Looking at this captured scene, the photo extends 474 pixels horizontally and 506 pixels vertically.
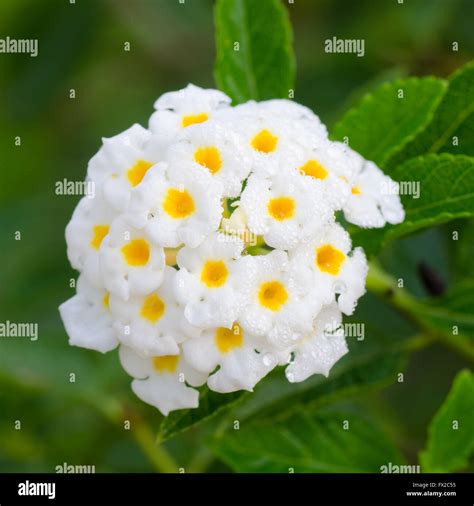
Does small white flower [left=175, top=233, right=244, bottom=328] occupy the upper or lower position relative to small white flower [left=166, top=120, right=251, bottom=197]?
lower

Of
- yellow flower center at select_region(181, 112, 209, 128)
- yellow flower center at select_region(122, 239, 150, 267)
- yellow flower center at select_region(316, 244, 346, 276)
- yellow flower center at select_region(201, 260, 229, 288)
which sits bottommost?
yellow flower center at select_region(201, 260, 229, 288)

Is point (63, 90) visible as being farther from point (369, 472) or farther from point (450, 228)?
point (369, 472)

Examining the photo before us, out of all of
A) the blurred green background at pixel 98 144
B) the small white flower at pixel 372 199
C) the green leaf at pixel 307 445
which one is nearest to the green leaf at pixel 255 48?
the small white flower at pixel 372 199

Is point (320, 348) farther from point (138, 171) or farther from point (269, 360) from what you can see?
point (138, 171)

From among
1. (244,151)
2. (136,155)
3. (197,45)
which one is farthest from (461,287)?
(197,45)

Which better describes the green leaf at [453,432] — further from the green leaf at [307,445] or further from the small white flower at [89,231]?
the small white flower at [89,231]

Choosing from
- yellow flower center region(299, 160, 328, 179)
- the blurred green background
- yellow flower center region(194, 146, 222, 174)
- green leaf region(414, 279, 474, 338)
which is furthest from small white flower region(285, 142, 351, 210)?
the blurred green background

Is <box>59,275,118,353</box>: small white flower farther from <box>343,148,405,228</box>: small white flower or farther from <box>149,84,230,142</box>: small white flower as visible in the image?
<box>343,148,405,228</box>: small white flower

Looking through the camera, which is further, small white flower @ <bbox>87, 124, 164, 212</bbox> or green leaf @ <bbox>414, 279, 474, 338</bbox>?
green leaf @ <bbox>414, 279, 474, 338</bbox>
